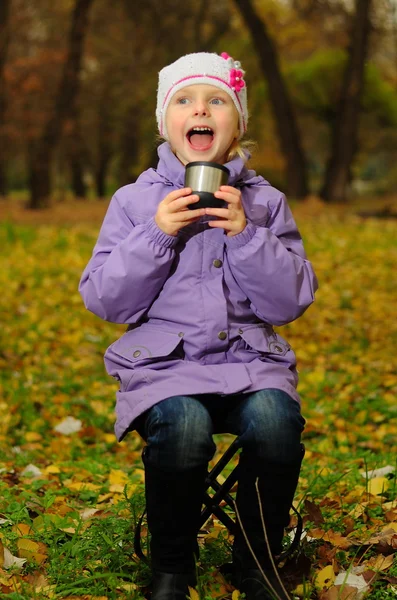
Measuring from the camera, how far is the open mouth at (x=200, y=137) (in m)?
2.69

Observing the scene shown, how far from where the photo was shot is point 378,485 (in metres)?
3.47

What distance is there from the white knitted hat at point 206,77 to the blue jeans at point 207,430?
914mm

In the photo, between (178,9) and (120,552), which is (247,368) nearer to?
(120,552)

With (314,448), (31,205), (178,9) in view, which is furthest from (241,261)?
(178,9)

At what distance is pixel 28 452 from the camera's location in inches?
176

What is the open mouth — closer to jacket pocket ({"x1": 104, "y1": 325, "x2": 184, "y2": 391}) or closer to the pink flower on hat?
the pink flower on hat

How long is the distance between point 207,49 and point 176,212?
2435cm

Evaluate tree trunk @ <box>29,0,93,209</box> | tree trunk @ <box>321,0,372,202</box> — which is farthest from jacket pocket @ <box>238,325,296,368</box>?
tree trunk @ <box>321,0,372,202</box>

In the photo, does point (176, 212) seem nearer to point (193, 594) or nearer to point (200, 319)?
point (200, 319)

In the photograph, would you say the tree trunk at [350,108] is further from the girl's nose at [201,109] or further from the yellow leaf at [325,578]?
the yellow leaf at [325,578]

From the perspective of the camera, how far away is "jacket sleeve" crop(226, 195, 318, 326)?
8.42ft

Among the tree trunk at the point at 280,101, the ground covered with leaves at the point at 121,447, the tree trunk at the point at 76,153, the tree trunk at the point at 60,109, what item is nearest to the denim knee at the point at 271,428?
the ground covered with leaves at the point at 121,447

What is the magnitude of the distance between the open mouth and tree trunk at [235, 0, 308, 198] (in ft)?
48.4

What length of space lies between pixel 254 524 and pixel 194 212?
3.07 ft
